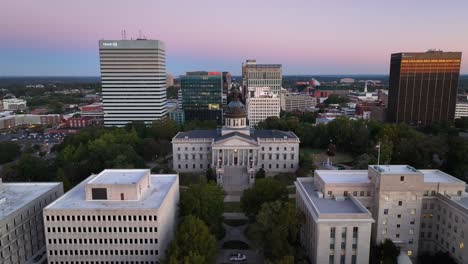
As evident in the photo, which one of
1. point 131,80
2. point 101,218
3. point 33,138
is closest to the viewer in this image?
point 101,218

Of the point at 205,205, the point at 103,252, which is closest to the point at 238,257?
the point at 205,205

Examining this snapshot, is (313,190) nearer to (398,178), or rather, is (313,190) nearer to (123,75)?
(398,178)

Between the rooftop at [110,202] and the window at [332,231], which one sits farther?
the rooftop at [110,202]

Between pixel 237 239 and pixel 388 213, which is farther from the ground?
pixel 388 213

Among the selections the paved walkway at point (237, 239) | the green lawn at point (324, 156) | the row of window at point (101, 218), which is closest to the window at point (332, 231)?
the paved walkway at point (237, 239)

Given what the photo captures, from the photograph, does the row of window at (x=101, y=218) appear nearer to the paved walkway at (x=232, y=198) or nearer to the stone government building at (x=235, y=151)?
the paved walkway at (x=232, y=198)

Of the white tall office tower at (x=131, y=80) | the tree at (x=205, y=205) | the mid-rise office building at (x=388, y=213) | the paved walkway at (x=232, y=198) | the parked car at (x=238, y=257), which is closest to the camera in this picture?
the mid-rise office building at (x=388, y=213)

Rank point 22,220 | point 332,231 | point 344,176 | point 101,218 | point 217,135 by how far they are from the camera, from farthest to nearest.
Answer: point 217,135 < point 344,176 < point 22,220 < point 101,218 < point 332,231

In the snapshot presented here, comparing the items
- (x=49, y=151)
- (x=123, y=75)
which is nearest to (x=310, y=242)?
(x=49, y=151)

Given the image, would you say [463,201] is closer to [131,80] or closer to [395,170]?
[395,170]
